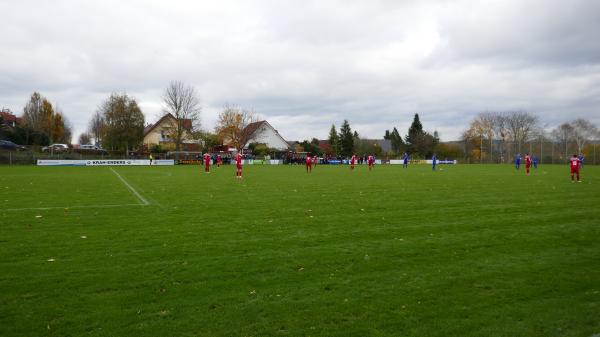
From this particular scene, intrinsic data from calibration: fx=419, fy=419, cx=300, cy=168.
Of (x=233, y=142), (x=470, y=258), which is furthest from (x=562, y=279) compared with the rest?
(x=233, y=142)

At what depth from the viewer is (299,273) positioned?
5867 mm

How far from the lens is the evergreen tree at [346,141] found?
87.8 metres

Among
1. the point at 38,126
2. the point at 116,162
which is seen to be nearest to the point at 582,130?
the point at 116,162

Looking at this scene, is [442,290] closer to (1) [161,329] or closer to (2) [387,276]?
(2) [387,276]

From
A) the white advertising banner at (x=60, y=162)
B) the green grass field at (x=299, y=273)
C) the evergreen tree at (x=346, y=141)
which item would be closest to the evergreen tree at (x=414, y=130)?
the evergreen tree at (x=346, y=141)

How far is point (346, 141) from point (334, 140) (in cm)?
326

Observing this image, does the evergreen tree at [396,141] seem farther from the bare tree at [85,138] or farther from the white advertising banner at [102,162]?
the bare tree at [85,138]

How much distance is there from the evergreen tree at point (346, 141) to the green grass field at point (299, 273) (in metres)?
76.9

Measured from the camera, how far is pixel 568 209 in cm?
1192

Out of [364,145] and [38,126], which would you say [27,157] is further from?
[364,145]

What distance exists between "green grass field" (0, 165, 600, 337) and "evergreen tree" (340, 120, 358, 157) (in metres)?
76.9

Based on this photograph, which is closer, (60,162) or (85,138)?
(60,162)

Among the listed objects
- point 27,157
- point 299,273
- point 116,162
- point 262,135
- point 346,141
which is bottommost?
point 299,273

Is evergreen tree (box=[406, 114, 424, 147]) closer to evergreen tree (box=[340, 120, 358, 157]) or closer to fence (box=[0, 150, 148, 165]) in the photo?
evergreen tree (box=[340, 120, 358, 157])
